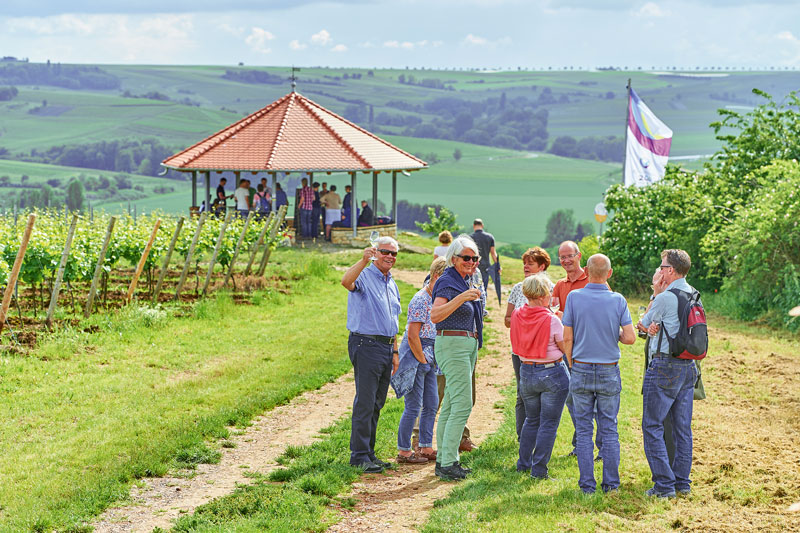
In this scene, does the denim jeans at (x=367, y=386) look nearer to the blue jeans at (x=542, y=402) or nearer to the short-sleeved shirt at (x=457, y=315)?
the short-sleeved shirt at (x=457, y=315)

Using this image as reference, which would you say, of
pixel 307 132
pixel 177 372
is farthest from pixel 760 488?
pixel 307 132

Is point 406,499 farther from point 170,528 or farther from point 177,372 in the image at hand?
point 177,372

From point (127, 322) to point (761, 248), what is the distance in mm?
11698

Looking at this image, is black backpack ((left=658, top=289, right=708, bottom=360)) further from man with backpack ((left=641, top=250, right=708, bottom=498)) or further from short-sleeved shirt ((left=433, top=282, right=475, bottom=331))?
short-sleeved shirt ((left=433, top=282, right=475, bottom=331))

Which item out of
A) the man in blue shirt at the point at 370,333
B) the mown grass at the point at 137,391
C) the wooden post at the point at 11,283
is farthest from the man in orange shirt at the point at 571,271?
the wooden post at the point at 11,283

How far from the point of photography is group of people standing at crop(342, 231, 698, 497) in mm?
6629

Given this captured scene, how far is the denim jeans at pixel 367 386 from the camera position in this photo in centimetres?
750

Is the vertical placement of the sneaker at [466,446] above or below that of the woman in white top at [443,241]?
below

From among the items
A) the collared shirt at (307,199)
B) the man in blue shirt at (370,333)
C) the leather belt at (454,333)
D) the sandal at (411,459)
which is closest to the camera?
the leather belt at (454,333)

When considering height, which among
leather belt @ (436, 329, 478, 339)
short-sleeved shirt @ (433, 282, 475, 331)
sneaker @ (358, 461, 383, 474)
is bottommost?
sneaker @ (358, 461, 383, 474)

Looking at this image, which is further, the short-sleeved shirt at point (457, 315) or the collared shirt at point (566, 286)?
the collared shirt at point (566, 286)

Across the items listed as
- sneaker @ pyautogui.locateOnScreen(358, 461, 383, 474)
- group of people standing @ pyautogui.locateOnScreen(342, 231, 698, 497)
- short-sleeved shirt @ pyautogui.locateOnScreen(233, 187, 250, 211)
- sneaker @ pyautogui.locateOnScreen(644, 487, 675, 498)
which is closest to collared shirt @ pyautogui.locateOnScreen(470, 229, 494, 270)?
group of people standing @ pyautogui.locateOnScreen(342, 231, 698, 497)

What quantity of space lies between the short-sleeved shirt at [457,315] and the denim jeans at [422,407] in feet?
2.68

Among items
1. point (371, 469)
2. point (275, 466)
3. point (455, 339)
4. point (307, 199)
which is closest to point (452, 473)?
point (371, 469)
